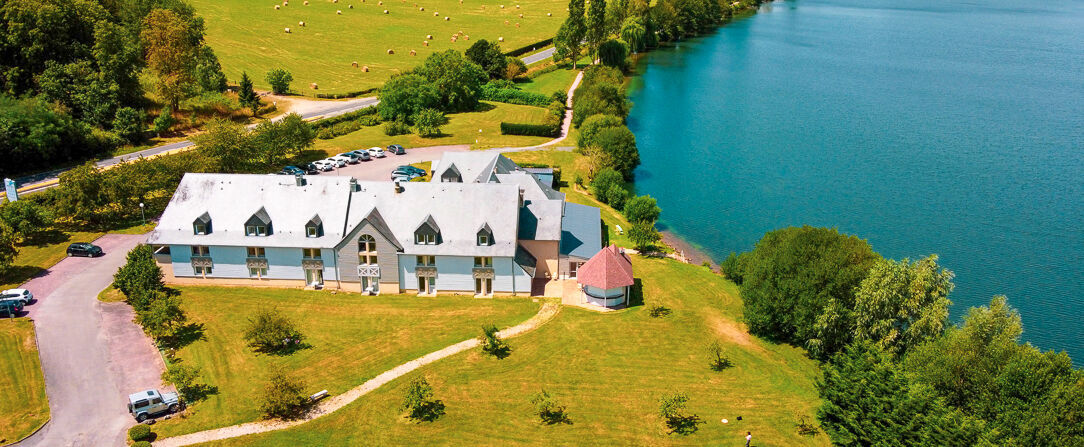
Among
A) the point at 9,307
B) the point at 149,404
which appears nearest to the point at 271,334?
the point at 149,404

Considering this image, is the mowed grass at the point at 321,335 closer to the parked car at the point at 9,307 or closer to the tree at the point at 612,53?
the parked car at the point at 9,307

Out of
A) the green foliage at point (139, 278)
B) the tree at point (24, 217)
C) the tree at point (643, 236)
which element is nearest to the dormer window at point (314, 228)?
the green foliage at point (139, 278)

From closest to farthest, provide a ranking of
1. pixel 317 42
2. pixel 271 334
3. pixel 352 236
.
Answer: pixel 271 334
pixel 352 236
pixel 317 42

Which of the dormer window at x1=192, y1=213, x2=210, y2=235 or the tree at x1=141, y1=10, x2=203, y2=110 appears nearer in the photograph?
the dormer window at x1=192, y1=213, x2=210, y2=235

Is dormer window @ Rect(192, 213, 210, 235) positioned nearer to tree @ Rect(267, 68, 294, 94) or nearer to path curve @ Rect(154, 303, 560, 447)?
path curve @ Rect(154, 303, 560, 447)

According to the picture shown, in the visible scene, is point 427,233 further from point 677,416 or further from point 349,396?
point 677,416

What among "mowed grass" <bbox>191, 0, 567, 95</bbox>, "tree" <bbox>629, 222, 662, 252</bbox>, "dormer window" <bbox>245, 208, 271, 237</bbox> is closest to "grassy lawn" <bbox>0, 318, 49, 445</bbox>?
"dormer window" <bbox>245, 208, 271, 237</bbox>
